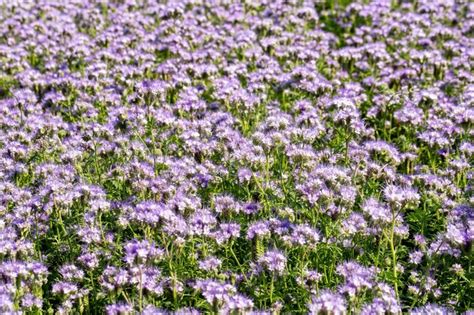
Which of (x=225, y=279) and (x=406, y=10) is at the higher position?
(x=406, y=10)

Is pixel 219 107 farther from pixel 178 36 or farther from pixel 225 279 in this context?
pixel 225 279

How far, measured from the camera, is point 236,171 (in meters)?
6.97

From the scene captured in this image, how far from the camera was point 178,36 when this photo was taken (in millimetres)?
9961

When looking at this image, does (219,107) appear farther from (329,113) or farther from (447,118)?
(447,118)

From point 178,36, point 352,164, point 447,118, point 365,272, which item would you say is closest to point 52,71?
point 178,36

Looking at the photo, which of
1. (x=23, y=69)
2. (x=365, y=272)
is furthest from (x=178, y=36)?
(x=365, y=272)

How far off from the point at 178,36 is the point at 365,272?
19.3 ft

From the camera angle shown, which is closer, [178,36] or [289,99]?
[289,99]

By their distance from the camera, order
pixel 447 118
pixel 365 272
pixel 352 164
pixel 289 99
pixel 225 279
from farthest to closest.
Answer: pixel 289 99 < pixel 447 118 < pixel 352 164 < pixel 225 279 < pixel 365 272

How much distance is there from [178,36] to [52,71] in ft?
6.12

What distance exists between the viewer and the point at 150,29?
1130 centimetres

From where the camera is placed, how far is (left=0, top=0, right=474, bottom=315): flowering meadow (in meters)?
5.45

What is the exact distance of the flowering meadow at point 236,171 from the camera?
5445 mm

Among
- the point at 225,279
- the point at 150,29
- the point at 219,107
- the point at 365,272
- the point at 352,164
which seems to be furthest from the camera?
the point at 150,29
